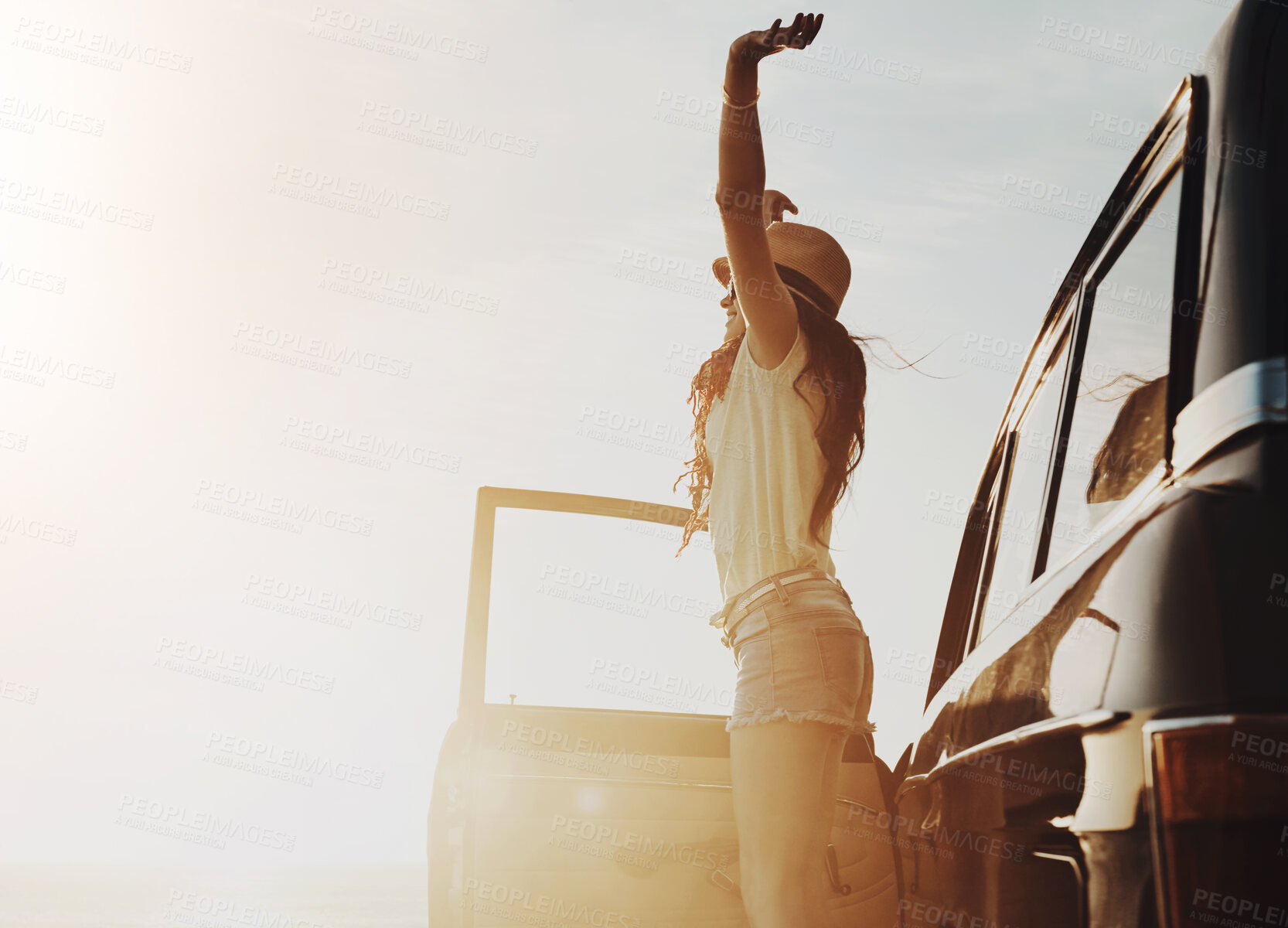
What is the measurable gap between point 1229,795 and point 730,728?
1.08m

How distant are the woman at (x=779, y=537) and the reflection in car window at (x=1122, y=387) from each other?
50 cm

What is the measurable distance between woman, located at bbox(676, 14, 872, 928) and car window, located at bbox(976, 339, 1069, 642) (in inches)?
14.7

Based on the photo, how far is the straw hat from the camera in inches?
93.5

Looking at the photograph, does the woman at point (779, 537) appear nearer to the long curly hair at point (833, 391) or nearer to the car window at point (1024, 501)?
the long curly hair at point (833, 391)

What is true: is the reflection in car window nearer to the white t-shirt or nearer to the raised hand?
the white t-shirt

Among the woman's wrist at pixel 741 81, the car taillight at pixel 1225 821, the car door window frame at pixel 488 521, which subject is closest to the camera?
the car taillight at pixel 1225 821

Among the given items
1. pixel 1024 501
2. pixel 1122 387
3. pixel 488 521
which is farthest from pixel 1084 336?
pixel 488 521

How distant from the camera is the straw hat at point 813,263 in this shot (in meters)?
2.38

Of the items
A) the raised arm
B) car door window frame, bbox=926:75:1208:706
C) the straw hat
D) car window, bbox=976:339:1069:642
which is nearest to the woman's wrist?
the raised arm

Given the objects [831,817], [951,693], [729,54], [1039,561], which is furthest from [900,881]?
[729,54]

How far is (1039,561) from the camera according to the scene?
5.97ft

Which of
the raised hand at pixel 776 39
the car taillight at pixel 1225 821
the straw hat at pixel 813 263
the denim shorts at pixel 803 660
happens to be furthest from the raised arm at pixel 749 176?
the car taillight at pixel 1225 821

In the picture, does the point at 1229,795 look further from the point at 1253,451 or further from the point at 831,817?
the point at 831,817

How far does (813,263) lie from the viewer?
7.92 ft
